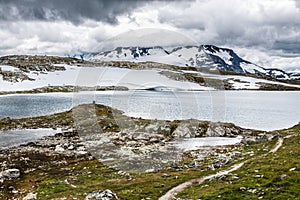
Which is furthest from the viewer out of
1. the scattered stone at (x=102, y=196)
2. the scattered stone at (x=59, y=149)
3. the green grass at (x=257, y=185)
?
the scattered stone at (x=59, y=149)

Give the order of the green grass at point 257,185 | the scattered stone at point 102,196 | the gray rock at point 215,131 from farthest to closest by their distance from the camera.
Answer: the gray rock at point 215,131 → the scattered stone at point 102,196 → the green grass at point 257,185

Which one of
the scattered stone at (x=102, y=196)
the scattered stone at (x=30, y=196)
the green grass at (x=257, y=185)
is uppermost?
the green grass at (x=257, y=185)

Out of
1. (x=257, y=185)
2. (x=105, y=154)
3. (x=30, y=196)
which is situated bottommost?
(x=105, y=154)

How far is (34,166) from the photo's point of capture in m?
49.7

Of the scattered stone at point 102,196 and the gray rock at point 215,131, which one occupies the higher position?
the scattered stone at point 102,196

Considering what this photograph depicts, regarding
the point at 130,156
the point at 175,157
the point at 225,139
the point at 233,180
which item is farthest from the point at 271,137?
the point at 233,180

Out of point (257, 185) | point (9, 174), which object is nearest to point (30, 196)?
point (9, 174)

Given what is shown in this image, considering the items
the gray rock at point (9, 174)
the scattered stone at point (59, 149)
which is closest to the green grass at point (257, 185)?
the gray rock at point (9, 174)

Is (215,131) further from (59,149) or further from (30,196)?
(30,196)

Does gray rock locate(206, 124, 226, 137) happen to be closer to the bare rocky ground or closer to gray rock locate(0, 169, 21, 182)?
the bare rocky ground

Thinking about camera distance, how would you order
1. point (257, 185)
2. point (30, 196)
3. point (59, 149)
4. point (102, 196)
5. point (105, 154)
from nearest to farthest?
point (257, 185)
point (102, 196)
point (30, 196)
point (105, 154)
point (59, 149)

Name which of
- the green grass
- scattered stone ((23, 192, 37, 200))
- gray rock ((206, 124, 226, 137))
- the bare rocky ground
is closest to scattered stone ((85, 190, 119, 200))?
the bare rocky ground

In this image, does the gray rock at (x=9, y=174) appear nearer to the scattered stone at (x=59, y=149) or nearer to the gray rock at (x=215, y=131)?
the scattered stone at (x=59, y=149)

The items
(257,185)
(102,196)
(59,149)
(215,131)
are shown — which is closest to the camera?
(257,185)
